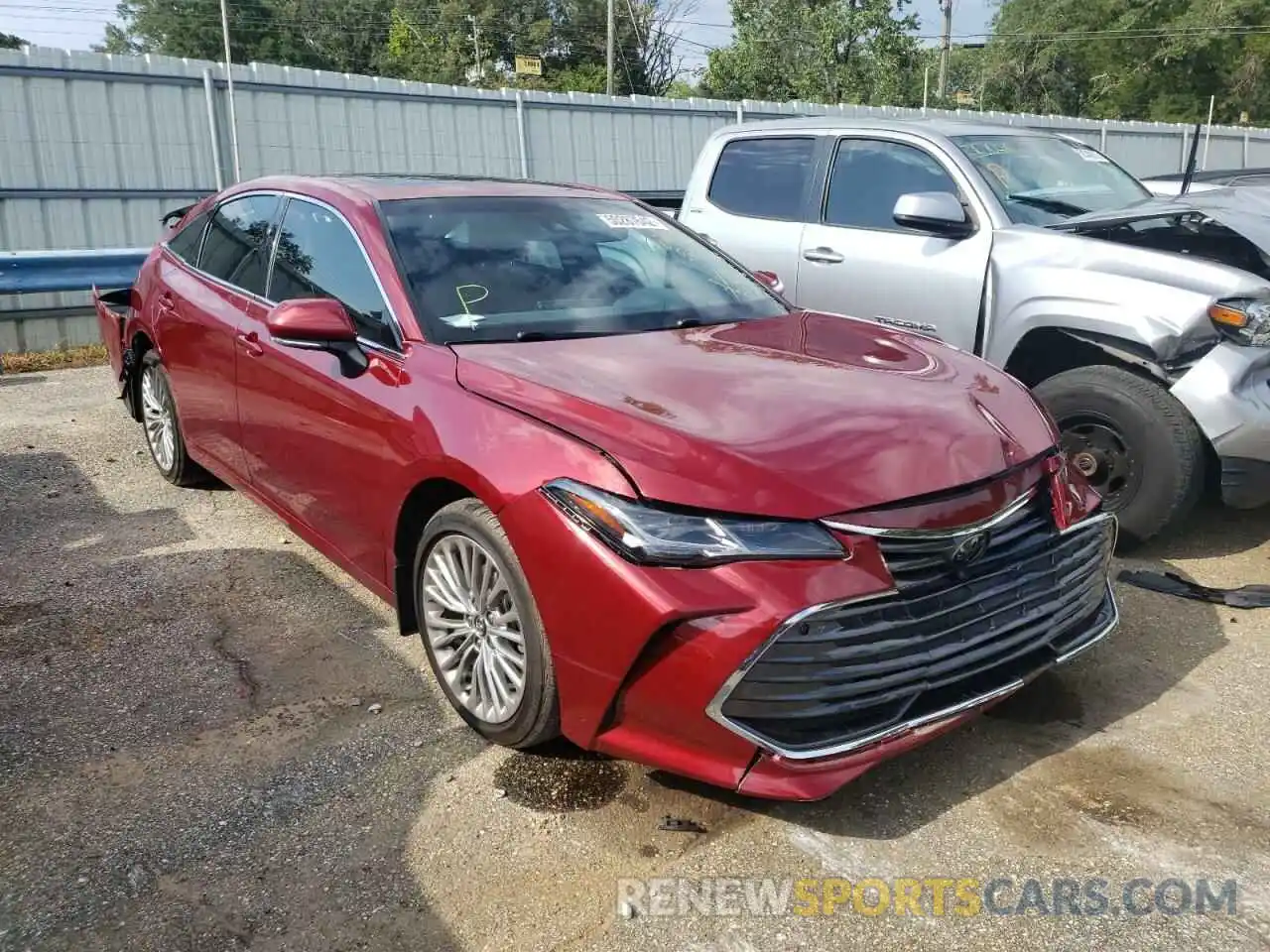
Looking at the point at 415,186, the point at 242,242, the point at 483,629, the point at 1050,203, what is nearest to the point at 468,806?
the point at 483,629

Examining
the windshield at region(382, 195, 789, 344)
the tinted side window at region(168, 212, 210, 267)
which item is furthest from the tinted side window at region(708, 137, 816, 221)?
the tinted side window at region(168, 212, 210, 267)

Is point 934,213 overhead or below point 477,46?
below

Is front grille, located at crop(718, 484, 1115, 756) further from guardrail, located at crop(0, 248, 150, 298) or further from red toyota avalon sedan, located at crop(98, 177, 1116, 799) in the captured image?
guardrail, located at crop(0, 248, 150, 298)

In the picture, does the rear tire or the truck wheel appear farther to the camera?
A: the rear tire

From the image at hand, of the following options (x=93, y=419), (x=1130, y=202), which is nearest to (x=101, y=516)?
(x=93, y=419)

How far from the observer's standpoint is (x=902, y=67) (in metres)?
31.2

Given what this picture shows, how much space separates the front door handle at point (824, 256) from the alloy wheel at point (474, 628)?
10.7 feet

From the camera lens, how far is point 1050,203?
536 centimetres

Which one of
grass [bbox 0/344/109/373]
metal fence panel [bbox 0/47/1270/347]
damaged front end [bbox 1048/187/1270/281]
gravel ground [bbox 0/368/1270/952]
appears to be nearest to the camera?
gravel ground [bbox 0/368/1270/952]

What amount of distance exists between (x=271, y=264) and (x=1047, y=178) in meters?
3.95

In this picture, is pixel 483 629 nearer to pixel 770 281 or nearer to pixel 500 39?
pixel 770 281

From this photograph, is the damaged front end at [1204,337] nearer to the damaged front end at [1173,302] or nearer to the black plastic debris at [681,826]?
the damaged front end at [1173,302]

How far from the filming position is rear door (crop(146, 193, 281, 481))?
4.35 meters

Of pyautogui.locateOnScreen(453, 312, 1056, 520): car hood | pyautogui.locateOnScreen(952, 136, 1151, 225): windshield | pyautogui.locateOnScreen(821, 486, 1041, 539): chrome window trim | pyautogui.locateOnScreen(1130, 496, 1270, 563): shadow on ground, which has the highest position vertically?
pyautogui.locateOnScreen(952, 136, 1151, 225): windshield
